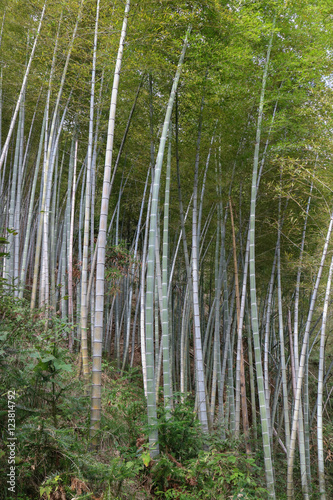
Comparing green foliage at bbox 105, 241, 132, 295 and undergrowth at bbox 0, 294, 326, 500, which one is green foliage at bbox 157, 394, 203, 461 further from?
green foliage at bbox 105, 241, 132, 295

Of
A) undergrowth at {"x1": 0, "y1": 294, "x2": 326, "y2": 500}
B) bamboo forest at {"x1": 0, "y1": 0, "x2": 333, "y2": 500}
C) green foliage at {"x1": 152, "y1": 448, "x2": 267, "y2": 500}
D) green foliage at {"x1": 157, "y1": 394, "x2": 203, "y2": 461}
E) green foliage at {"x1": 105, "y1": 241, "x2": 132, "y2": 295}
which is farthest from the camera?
green foliage at {"x1": 105, "y1": 241, "x2": 132, "y2": 295}

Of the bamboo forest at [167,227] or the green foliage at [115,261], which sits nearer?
the bamboo forest at [167,227]

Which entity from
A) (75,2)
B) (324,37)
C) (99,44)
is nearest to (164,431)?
(99,44)

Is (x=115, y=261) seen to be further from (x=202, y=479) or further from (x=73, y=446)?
(x=73, y=446)

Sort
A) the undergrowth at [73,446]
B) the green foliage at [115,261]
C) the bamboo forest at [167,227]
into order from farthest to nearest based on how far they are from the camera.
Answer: the green foliage at [115,261]
the bamboo forest at [167,227]
the undergrowth at [73,446]

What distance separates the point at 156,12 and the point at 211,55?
0.68 m

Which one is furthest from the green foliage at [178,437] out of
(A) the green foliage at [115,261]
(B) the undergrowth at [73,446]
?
(A) the green foliage at [115,261]

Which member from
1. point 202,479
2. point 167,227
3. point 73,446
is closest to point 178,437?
point 202,479

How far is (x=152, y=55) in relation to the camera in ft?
11.0

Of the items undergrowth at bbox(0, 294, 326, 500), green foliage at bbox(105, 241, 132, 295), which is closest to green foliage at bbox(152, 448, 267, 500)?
undergrowth at bbox(0, 294, 326, 500)

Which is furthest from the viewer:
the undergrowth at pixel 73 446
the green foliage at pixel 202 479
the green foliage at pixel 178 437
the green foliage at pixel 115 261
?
the green foliage at pixel 115 261

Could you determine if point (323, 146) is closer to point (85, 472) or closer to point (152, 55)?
point (152, 55)

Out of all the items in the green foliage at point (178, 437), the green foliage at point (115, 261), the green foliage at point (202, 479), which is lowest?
the green foliage at point (202, 479)

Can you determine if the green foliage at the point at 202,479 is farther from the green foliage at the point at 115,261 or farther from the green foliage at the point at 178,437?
the green foliage at the point at 115,261
